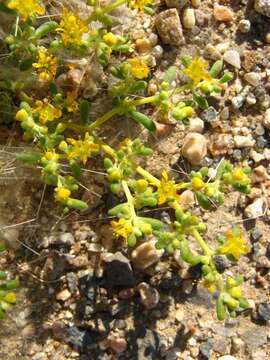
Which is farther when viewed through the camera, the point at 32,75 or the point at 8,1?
the point at 32,75

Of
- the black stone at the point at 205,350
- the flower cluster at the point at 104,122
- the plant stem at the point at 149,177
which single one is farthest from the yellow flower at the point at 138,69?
the black stone at the point at 205,350

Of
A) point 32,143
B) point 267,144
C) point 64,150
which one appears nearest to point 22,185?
point 32,143

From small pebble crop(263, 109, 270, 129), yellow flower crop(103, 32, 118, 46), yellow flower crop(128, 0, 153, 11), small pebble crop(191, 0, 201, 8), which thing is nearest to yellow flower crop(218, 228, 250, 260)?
small pebble crop(263, 109, 270, 129)

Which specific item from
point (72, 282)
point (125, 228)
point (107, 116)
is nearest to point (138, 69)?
point (107, 116)

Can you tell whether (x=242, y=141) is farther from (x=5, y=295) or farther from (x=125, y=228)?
(x=5, y=295)

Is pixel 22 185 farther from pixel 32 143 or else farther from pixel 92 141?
pixel 92 141

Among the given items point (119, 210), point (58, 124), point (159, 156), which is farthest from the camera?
point (159, 156)
